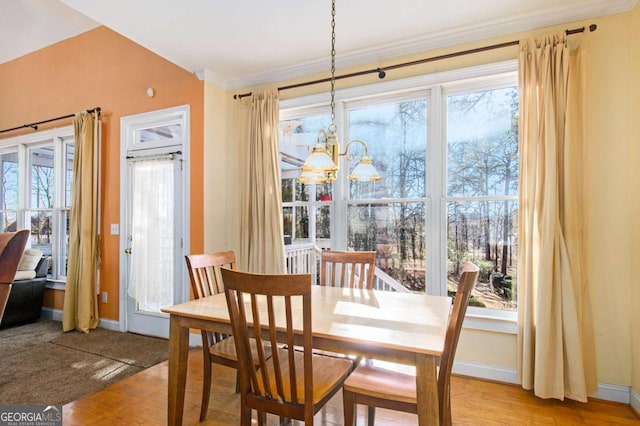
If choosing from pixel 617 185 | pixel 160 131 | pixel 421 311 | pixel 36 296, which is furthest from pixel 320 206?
pixel 36 296

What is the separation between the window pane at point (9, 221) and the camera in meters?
4.91

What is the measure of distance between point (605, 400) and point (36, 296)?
593 centimetres

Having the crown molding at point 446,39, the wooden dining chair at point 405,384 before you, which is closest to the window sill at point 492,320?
the wooden dining chair at point 405,384

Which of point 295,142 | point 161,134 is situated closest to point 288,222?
point 295,142

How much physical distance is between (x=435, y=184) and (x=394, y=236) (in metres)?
0.59

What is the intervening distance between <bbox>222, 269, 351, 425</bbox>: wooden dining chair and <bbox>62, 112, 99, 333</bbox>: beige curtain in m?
3.25

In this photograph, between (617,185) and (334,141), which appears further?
(617,185)

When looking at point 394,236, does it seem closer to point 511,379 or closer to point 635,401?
point 511,379

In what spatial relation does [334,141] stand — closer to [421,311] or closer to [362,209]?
[421,311]

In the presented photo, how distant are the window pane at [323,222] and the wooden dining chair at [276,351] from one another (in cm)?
171

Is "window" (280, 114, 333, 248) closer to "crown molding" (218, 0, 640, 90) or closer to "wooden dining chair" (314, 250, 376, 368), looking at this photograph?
"crown molding" (218, 0, 640, 90)

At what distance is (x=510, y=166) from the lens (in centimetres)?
272

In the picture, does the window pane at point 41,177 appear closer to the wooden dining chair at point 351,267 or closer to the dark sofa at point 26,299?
the dark sofa at point 26,299

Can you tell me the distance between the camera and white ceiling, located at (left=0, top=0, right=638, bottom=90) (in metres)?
2.41
